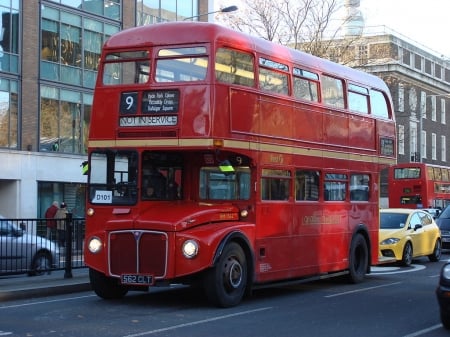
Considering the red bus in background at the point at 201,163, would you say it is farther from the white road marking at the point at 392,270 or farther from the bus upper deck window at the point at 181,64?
the white road marking at the point at 392,270

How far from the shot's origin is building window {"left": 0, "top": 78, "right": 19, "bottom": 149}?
1140 inches

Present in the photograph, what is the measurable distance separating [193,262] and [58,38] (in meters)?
23.0

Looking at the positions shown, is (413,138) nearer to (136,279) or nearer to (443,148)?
(443,148)

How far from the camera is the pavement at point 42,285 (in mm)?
11945

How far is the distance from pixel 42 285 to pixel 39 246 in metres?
1.28

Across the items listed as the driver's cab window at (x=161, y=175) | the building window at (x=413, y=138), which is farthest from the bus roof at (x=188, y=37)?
the building window at (x=413, y=138)

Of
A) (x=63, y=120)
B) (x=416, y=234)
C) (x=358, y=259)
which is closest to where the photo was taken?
(x=358, y=259)

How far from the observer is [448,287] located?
8.60 meters

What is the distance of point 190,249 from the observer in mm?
10492

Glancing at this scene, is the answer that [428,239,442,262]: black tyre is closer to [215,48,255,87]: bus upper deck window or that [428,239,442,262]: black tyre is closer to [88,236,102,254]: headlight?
[215,48,255,87]: bus upper deck window

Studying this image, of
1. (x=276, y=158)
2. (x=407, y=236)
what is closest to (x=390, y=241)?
(x=407, y=236)

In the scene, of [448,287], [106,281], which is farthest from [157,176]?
[448,287]

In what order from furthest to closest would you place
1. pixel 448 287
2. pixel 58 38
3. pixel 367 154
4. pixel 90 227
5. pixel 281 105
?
pixel 58 38, pixel 367 154, pixel 281 105, pixel 90 227, pixel 448 287

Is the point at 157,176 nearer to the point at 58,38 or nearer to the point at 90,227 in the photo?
the point at 90,227
